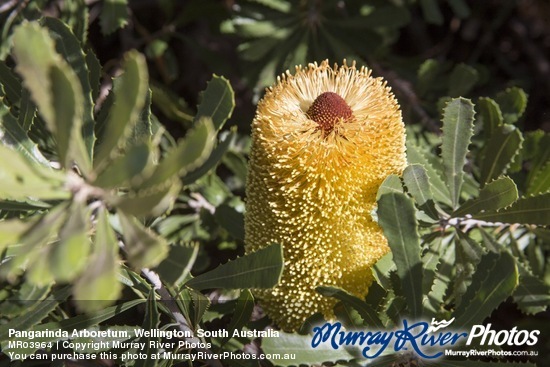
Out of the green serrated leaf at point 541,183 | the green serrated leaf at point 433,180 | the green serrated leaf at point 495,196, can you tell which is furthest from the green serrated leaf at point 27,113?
the green serrated leaf at point 541,183

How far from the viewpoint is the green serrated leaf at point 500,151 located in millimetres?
1412

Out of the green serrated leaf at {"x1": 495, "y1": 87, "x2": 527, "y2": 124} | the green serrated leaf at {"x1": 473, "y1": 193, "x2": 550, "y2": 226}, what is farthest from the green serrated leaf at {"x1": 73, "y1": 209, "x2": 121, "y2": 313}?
the green serrated leaf at {"x1": 495, "y1": 87, "x2": 527, "y2": 124}

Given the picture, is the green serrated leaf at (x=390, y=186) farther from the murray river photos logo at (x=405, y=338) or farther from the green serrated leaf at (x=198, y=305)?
the green serrated leaf at (x=198, y=305)

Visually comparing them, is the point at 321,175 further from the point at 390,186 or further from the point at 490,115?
the point at 490,115

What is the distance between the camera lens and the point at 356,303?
1.18 m

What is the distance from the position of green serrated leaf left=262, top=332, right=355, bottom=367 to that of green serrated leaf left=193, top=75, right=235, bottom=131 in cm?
40

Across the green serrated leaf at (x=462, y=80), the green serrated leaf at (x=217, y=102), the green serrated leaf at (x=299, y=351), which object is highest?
the green serrated leaf at (x=462, y=80)

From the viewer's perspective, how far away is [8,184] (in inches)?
32.0

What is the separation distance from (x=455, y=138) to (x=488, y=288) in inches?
14.2

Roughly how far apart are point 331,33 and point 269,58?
225 mm

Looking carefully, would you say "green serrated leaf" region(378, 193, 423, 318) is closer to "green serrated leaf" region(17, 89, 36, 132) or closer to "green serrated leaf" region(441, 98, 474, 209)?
"green serrated leaf" region(441, 98, 474, 209)

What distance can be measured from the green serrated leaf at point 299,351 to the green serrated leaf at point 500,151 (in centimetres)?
59

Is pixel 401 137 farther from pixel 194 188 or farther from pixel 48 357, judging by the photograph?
pixel 48 357

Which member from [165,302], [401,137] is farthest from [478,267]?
[165,302]
